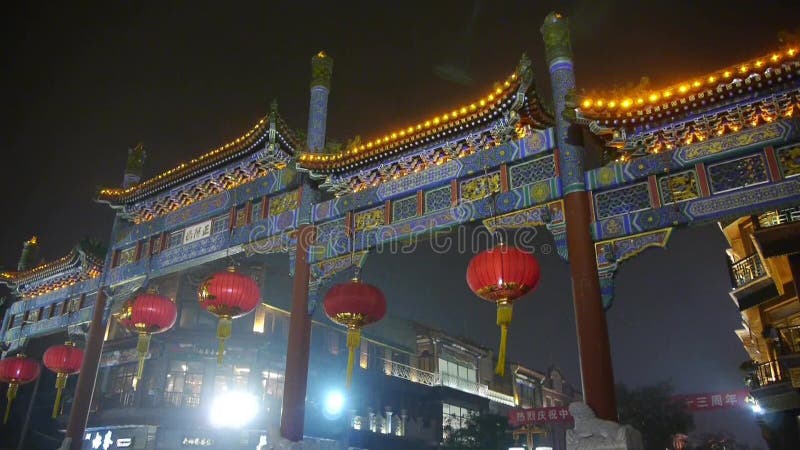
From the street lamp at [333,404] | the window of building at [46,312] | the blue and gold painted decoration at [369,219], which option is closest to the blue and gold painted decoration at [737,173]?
the blue and gold painted decoration at [369,219]

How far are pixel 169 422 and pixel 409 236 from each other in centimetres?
1737

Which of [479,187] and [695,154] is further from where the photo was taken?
[479,187]

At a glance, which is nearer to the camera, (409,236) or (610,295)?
(610,295)

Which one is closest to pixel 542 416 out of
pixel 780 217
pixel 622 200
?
pixel 780 217

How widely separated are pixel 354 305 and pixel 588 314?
3.37 m

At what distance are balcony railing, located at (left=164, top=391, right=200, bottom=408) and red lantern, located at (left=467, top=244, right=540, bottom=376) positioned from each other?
61.3 feet

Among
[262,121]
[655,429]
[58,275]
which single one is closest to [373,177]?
[262,121]

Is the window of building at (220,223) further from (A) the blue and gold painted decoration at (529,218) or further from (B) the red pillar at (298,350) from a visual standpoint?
(A) the blue and gold painted decoration at (529,218)

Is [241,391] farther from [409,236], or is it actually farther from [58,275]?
[409,236]

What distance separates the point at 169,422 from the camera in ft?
69.9

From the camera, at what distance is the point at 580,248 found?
6777 millimetres

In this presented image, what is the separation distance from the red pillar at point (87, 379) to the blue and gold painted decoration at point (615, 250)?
33.6 feet

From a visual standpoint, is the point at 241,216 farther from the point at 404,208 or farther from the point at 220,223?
the point at 404,208

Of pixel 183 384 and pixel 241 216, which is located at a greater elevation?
pixel 241 216
